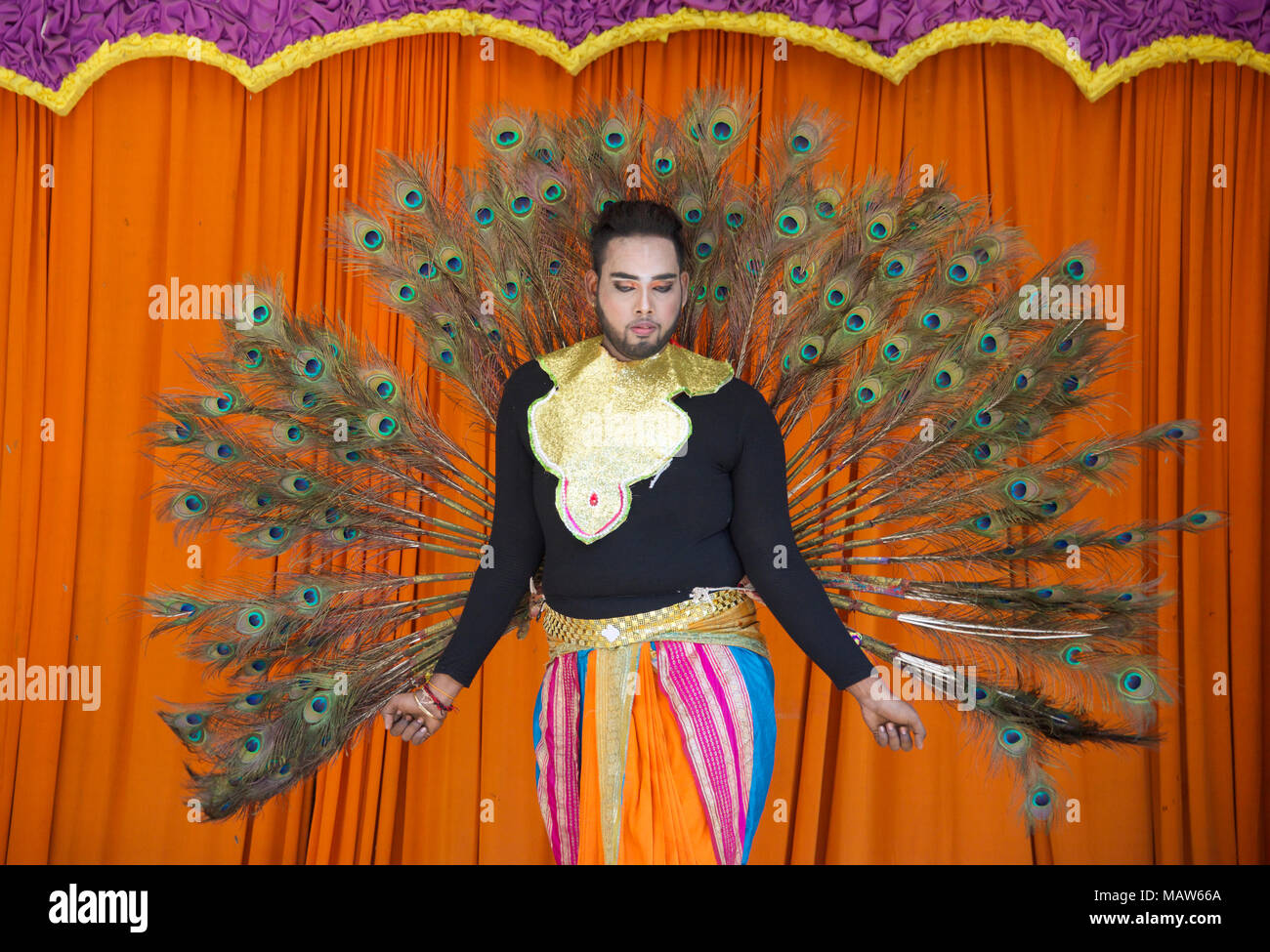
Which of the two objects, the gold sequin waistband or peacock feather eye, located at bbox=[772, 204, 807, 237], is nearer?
the gold sequin waistband

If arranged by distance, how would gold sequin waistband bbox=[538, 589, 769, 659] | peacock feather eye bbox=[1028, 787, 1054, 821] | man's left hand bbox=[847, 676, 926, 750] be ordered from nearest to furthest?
man's left hand bbox=[847, 676, 926, 750], gold sequin waistband bbox=[538, 589, 769, 659], peacock feather eye bbox=[1028, 787, 1054, 821]

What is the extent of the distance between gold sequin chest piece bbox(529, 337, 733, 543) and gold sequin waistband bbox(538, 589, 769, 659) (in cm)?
17

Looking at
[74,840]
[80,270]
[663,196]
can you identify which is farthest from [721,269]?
[74,840]

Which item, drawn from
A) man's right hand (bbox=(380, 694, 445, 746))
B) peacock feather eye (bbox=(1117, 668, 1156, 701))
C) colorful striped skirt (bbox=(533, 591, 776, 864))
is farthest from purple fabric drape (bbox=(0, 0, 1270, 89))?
man's right hand (bbox=(380, 694, 445, 746))

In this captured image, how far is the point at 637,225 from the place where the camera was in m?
2.30

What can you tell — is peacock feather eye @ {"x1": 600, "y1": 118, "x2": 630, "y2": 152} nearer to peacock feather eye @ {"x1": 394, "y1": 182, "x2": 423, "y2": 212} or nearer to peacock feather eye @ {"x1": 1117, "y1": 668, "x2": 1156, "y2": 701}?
peacock feather eye @ {"x1": 394, "y1": 182, "x2": 423, "y2": 212}

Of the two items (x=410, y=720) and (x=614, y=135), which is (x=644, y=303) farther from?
(x=410, y=720)

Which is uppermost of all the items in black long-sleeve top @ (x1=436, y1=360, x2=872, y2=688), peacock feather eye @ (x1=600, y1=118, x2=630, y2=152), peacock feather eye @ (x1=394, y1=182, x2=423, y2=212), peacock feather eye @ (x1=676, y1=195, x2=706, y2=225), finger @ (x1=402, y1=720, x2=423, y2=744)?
peacock feather eye @ (x1=600, y1=118, x2=630, y2=152)

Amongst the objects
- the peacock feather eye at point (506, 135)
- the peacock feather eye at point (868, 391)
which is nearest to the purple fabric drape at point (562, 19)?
the peacock feather eye at point (506, 135)

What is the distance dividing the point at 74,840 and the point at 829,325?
2.81m

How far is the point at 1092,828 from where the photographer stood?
3.55 m

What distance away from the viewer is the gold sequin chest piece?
2.28m

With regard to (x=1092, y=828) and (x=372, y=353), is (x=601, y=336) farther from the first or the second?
(x=1092, y=828)

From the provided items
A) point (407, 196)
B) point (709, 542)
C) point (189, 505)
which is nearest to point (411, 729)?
point (709, 542)
